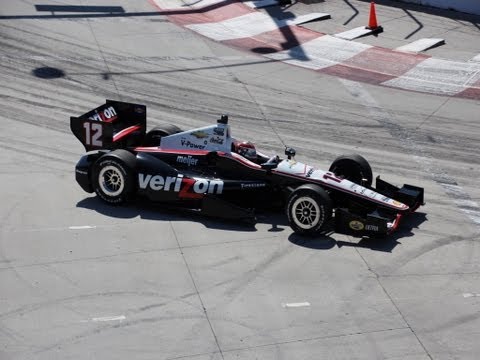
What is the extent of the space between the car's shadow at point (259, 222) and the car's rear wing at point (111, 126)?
97 cm

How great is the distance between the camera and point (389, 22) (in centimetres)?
2477

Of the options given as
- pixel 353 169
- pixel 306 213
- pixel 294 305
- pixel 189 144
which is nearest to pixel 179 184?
pixel 189 144

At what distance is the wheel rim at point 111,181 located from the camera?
42.5 ft

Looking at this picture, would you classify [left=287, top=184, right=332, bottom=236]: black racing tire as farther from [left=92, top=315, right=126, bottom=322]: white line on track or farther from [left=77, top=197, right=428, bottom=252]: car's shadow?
[left=92, top=315, right=126, bottom=322]: white line on track

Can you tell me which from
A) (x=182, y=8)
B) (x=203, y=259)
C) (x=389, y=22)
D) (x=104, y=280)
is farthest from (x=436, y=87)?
(x=104, y=280)

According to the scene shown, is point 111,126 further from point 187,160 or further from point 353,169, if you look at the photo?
point 353,169

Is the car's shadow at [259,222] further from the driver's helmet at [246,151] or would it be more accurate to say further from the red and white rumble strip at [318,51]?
the red and white rumble strip at [318,51]

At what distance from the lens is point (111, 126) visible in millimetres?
13469

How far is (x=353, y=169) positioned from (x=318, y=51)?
9301 mm

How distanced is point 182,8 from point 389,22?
20.5 feet

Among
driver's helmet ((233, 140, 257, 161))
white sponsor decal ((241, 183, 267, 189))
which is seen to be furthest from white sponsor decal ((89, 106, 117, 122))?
white sponsor decal ((241, 183, 267, 189))

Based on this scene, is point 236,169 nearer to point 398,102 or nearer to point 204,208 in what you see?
point 204,208

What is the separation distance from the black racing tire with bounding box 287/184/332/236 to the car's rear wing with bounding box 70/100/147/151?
3.19 m

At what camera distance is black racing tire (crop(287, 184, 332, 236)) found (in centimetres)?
1210
